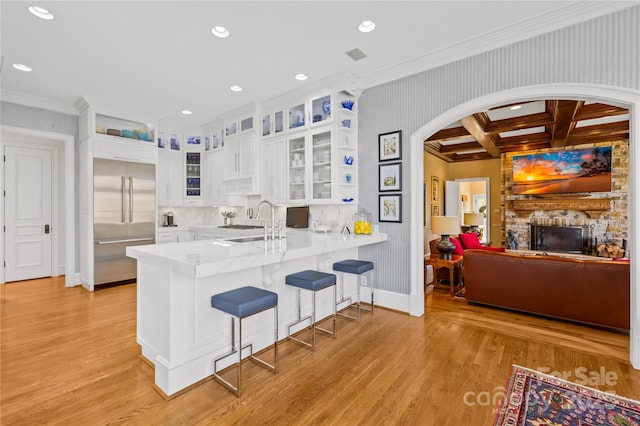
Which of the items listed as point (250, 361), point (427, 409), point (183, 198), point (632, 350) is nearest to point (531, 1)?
point (632, 350)

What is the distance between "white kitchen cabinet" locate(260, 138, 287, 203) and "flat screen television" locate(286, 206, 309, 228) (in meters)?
0.33

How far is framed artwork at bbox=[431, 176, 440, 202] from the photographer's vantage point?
25.1ft

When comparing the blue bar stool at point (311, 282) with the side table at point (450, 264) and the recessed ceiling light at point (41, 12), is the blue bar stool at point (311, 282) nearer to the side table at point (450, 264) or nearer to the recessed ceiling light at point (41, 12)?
the side table at point (450, 264)

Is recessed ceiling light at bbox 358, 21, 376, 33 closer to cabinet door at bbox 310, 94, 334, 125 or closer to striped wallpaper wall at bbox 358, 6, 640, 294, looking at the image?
striped wallpaper wall at bbox 358, 6, 640, 294

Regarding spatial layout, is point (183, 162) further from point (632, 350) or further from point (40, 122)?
point (632, 350)

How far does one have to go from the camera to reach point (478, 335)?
3100 millimetres

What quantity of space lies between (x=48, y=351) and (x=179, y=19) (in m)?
3.27

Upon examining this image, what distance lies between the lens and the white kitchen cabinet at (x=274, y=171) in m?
4.67

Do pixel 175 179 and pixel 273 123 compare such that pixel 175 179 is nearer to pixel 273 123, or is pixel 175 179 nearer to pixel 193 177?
pixel 193 177

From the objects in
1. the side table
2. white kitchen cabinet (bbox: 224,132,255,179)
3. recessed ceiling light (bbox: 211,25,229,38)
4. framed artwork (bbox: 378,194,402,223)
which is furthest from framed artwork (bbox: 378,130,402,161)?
white kitchen cabinet (bbox: 224,132,255,179)

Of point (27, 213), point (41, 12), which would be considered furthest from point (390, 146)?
point (27, 213)

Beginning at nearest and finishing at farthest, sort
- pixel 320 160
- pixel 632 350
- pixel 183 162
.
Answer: pixel 632 350, pixel 320 160, pixel 183 162

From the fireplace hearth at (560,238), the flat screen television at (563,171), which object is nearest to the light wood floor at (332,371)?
the fireplace hearth at (560,238)

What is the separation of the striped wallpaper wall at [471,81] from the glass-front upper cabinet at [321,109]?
17.5 inches
